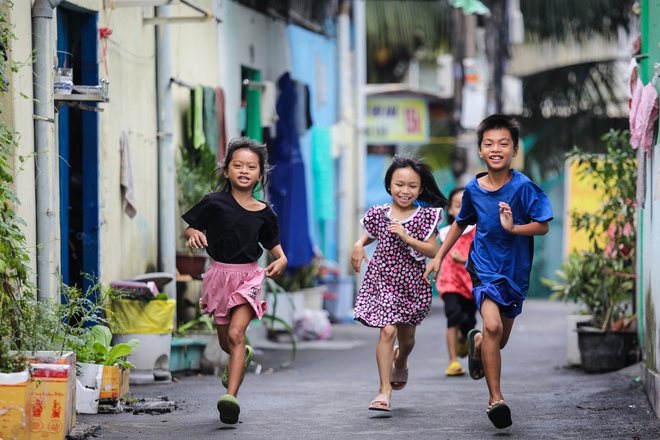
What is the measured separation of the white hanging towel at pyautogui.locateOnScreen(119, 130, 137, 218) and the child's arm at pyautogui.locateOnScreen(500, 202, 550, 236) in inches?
151

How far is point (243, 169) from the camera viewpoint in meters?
7.48

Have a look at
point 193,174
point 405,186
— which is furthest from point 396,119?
point 405,186

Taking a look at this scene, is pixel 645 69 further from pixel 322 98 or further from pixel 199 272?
pixel 322 98

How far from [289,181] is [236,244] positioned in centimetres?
751

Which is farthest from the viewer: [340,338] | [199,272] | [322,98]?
[322,98]

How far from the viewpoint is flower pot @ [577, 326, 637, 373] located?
1041 centimetres

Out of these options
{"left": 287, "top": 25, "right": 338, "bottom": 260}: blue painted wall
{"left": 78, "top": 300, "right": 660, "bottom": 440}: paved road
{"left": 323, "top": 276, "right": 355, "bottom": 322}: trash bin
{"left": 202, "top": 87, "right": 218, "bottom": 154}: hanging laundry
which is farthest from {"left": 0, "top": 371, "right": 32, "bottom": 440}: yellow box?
{"left": 323, "top": 276, "right": 355, "bottom": 322}: trash bin

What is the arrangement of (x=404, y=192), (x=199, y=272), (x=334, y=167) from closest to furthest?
(x=404, y=192) < (x=199, y=272) < (x=334, y=167)

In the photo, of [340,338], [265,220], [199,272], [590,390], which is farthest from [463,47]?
[265,220]

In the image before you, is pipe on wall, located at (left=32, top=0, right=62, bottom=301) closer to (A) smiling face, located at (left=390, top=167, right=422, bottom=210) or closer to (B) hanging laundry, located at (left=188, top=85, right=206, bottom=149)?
(A) smiling face, located at (left=390, top=167, right=422, bottom=210)

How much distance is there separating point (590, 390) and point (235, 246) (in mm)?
3283

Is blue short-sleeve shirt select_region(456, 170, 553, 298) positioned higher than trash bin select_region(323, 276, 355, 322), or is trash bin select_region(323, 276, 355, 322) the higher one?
blue short-sleeve shirt select_region(456, 170, 553, 298)

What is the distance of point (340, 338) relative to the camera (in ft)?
50.1

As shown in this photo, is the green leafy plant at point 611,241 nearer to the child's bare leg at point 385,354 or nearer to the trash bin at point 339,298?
the child's bare leg at point 385,354
